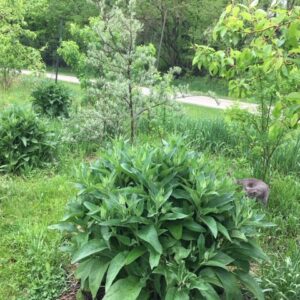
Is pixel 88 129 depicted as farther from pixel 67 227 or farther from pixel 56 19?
pixel 56 19

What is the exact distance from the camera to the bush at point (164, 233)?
235cm

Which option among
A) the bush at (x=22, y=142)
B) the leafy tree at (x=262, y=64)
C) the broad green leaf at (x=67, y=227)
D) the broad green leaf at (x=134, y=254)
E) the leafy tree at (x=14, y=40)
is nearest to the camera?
the leafy tree at (x=262, y=64)

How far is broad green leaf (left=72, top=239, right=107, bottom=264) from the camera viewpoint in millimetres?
2408

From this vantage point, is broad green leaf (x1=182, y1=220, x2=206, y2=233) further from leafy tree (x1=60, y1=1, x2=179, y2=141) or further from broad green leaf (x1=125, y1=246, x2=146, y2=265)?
leafy tree (x1=60, y1=1, x2=179, y2=141)

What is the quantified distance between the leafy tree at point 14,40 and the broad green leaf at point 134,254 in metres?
5.74

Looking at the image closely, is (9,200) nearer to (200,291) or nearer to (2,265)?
(2,265)

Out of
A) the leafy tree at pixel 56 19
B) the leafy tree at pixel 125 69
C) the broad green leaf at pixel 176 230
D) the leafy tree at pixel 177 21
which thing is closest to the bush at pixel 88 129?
the leafy tree at pixel 125 69

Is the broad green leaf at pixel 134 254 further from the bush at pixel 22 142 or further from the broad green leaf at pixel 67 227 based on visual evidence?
the bush at pixel 22 142

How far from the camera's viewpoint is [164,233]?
2477 mm

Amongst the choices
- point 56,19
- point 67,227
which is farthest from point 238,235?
point 56,19

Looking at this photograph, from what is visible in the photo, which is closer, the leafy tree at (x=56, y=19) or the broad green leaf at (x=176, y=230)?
the broad green leaf at (x=176, y=230)

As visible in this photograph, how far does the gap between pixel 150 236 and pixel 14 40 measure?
8009 millimetres

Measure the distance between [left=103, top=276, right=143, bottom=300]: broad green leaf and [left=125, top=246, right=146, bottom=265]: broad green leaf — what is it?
133 mm

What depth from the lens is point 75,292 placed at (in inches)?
112
